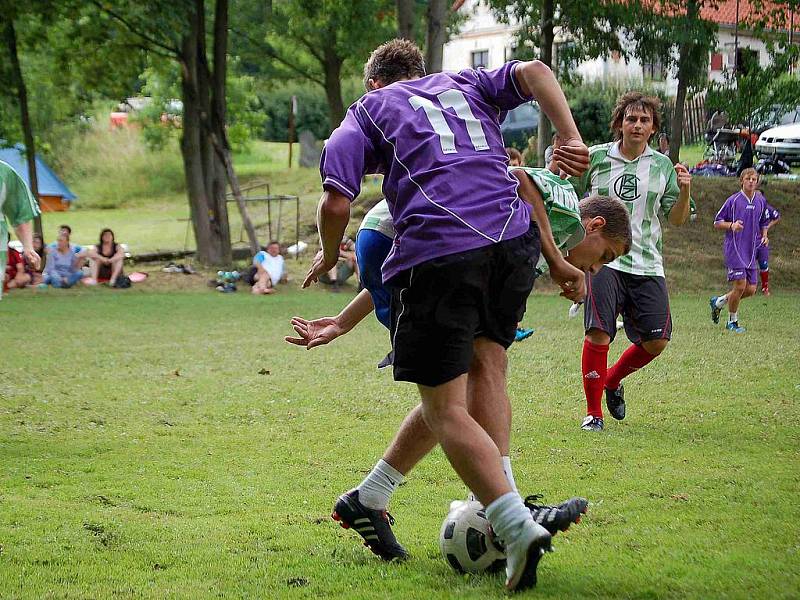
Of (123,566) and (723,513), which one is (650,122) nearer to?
(723,513)

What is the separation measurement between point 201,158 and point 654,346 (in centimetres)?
1837

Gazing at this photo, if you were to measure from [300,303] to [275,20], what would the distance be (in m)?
14.5

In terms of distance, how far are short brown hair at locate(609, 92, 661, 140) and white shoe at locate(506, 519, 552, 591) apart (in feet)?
14.8

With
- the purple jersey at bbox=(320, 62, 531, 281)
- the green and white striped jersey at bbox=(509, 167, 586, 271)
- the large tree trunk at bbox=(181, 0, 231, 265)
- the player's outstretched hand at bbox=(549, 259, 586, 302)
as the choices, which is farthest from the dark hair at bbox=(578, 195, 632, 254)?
the large tree trunk at bbox=(181, 0, 231, 265)

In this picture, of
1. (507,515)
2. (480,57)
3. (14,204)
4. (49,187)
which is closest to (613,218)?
(507,515)

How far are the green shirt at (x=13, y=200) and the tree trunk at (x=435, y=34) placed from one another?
11935 millimetres

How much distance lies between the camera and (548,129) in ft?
80.5

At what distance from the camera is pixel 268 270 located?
2153cm

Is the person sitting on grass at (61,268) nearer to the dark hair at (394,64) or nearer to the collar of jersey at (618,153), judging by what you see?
the collar of jersey at (618,153)

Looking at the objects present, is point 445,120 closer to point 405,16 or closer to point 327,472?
point 327,472

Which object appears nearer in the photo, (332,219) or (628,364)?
(332,219)

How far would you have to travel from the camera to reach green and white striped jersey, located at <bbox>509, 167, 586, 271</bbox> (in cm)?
436

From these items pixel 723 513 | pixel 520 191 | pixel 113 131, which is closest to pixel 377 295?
pixel 520 191

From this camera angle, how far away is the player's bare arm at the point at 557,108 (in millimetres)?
4203
